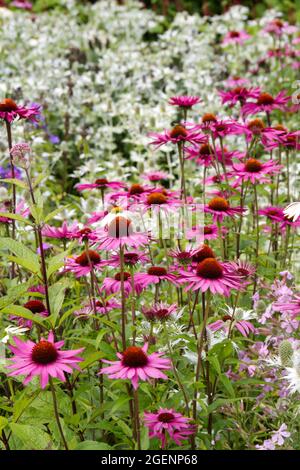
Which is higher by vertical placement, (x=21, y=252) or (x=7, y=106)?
(x=7, y=106)

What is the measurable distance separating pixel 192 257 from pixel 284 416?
0.51 metres

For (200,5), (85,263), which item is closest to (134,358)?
(85,263)

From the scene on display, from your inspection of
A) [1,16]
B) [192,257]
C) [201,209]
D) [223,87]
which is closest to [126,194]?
[201,209]

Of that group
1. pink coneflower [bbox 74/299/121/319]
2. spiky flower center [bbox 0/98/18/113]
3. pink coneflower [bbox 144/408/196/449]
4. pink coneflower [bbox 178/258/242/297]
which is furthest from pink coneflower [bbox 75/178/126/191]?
pink coneflower [bbox 144/408/196/449]

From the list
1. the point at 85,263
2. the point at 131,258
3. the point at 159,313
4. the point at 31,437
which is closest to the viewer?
the point at 31,437

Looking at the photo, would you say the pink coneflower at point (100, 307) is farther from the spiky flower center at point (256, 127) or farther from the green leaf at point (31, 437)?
the spiky flower center at point (256, 127)

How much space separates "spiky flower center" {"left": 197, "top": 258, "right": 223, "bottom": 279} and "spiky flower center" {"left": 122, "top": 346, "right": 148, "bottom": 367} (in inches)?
9.4

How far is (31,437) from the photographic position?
1.66m

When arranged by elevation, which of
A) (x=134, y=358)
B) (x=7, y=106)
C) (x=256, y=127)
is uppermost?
(x=7, y=106)

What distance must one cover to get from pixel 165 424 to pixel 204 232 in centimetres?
71

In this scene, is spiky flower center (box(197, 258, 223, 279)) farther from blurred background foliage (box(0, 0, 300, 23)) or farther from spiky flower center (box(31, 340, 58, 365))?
blurred background foliage (box(0, 0, 300, 23))

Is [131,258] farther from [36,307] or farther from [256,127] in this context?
[256,127]

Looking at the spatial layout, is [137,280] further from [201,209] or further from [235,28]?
[235,28]
